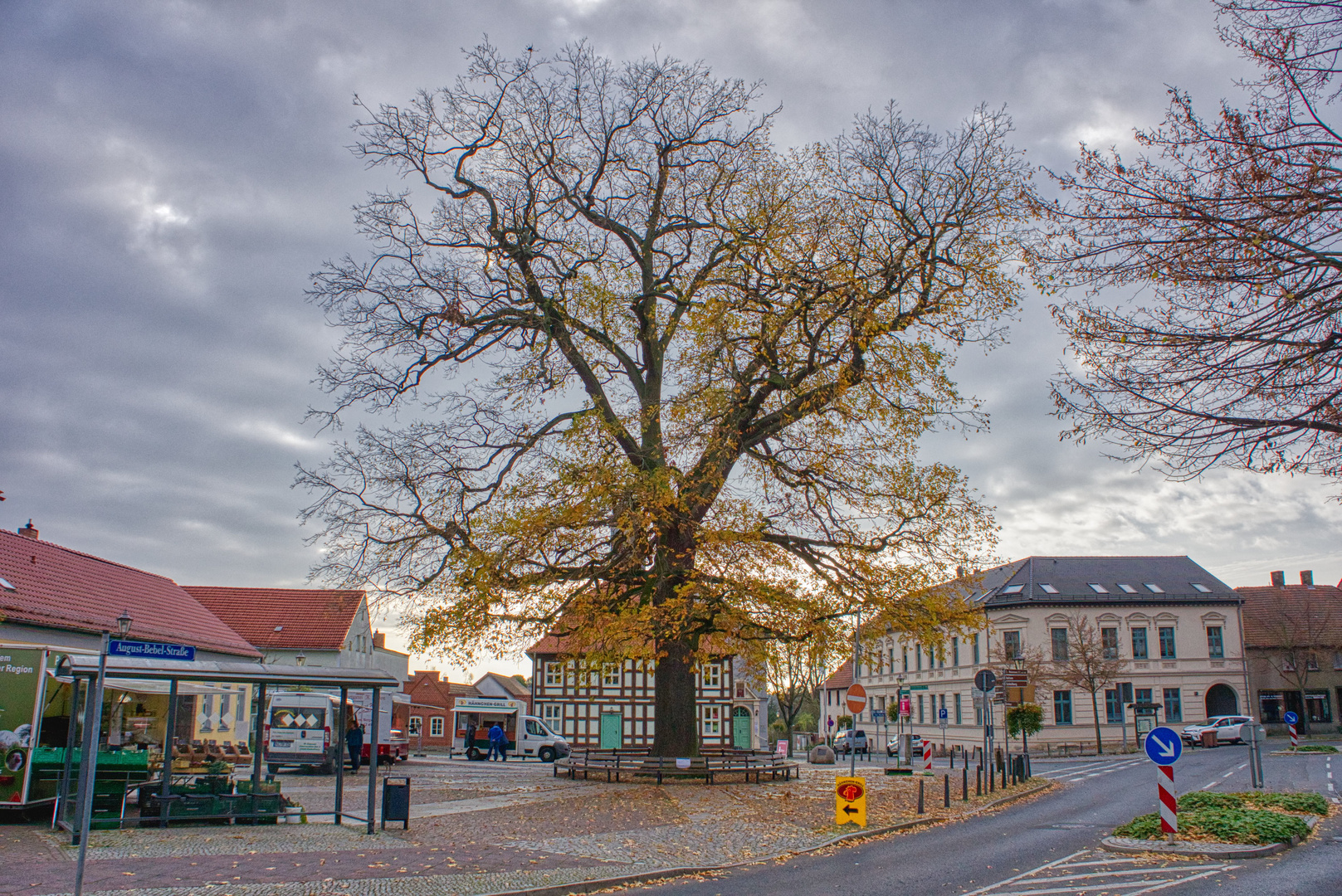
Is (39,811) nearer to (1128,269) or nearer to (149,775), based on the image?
(149,775)

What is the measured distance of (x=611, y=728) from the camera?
50.2 metres

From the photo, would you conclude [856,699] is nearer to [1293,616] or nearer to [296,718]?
[296,718]

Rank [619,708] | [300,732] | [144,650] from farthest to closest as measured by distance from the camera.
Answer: [619,708], [300,732], [144,650]

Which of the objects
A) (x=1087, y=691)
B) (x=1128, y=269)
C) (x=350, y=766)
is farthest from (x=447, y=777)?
(x=1087, y=691)

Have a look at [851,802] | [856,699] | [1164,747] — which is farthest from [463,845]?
[1164,747]

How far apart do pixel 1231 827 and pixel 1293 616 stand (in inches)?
2036

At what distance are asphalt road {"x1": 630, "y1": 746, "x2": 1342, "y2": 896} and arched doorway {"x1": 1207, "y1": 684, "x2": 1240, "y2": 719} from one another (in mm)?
41410

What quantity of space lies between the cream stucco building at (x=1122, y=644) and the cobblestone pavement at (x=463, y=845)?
33.5 metres

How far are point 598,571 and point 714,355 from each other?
5.47m

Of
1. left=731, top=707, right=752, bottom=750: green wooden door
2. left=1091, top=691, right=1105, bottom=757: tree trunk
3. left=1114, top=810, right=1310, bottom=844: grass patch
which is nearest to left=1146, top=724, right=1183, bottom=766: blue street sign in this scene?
left=1114, top=810, right=1310, bottom=844: grass patch

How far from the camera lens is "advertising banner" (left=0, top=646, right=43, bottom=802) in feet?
48.8

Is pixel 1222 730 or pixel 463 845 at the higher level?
pixel 463 845

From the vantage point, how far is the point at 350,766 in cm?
2919

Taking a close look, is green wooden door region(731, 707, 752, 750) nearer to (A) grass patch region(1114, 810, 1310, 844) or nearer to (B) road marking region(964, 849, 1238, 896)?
(A) grass patch region(1114, 810, 1310, 844)
